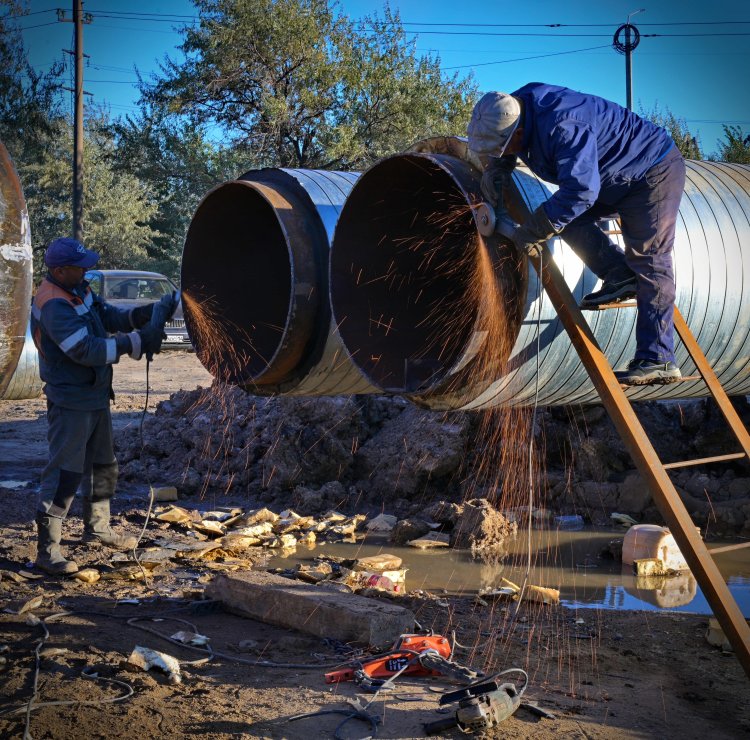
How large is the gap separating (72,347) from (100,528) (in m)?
1.66

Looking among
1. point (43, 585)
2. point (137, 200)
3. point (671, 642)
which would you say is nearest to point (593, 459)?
point (671, 642)

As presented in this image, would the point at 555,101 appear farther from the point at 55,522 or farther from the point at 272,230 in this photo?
the point at 55,522

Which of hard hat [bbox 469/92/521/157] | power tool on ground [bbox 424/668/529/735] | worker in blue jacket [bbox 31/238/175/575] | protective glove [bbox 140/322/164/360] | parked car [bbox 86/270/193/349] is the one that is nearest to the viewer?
power tool on ground [bbox 424/668/529/735]

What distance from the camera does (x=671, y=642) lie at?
17.5 ft

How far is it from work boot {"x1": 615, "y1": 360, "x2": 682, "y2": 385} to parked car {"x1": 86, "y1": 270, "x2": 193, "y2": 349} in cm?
1560

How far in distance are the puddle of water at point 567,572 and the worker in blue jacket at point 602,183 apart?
267 centimetres

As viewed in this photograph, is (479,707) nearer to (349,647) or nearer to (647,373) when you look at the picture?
(349,647)

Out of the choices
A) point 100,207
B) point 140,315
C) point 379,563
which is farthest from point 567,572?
point 100,207

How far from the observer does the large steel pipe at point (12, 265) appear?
270 cm

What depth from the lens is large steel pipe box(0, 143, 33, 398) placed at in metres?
2.70

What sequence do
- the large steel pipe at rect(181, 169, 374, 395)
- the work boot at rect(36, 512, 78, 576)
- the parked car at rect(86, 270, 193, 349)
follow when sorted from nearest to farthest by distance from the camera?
the large steel pipe at rect(181, 169, 374, 395) → the work boot at rect(36, 512, 78, 576) → the parked car at rect(86, 270, 193, 349)

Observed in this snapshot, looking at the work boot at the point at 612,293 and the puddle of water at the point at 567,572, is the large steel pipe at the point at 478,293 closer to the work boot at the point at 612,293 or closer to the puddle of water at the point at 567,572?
the work boot at the point at 612,293

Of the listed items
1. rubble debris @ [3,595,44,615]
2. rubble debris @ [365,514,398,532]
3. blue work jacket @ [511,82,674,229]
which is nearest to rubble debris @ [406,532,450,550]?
rubble debris @ [365,514,398,532]

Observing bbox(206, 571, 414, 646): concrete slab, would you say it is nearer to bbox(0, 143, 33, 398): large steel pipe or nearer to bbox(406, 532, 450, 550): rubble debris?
bbox(406, 532, 450, 550): rubble debris
